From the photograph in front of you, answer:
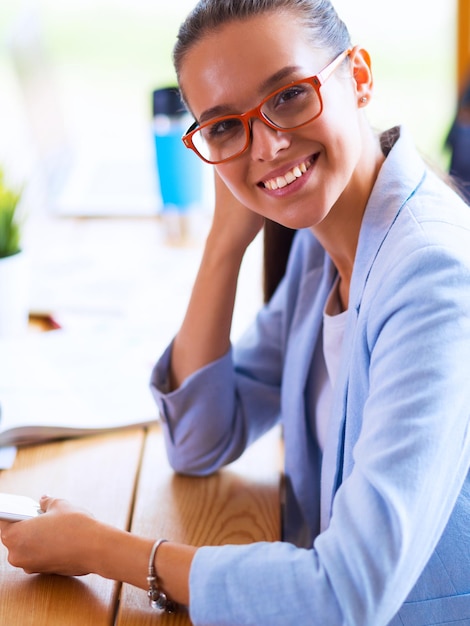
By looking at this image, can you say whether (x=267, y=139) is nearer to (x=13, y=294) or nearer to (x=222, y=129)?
(x=222, y=129)

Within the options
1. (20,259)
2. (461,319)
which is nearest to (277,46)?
(461,319)

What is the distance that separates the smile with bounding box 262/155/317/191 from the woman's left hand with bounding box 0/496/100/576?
1.53 feet

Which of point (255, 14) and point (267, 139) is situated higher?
point (255, 14)

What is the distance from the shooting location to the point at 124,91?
3.69 meters

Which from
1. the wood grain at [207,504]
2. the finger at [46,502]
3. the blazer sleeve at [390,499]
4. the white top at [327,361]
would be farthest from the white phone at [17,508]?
the white top at [327,361]

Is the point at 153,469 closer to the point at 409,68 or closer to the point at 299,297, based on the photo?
the point at 299,297

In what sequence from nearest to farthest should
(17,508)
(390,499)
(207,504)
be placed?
(390,499) → (17,508) → (207,504)

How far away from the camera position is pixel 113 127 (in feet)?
9.20

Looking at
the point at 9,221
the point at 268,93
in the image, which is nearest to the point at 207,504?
the point at 268,93

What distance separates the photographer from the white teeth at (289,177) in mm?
995

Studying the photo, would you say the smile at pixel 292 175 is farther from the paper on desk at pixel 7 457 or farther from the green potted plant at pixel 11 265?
the green potted plant at pixel 11 265

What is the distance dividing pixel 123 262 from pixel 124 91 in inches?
79.1

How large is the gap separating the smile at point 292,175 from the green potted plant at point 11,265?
66 cm

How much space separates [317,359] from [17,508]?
485mm
